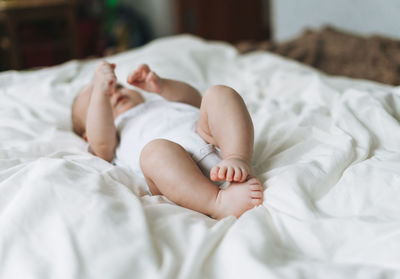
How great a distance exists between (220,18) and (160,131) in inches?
116

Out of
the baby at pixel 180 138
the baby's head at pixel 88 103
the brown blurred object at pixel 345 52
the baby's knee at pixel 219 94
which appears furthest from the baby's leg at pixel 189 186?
the brown blurred object at pixel 345 52

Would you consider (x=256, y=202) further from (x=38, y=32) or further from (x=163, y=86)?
(x=38, y=32)

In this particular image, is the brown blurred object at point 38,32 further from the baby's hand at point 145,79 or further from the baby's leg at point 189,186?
the baby's leg at point 189,186

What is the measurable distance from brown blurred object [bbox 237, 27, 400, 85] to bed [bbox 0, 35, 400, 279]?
531 millimetres

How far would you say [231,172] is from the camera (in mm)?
695

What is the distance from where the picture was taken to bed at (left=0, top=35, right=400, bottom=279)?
53 cm

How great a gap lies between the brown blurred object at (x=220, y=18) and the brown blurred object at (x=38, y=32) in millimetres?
1061

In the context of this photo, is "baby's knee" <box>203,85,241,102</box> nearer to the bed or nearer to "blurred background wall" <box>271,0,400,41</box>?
the bed

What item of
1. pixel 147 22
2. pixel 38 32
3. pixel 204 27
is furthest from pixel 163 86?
pixel 147 22

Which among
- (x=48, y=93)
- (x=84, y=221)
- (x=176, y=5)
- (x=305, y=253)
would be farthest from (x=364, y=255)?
(x=176, y=5)

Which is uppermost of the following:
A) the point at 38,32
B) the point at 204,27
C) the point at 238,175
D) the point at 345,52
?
the point at 238,175

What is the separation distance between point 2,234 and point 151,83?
55 cm

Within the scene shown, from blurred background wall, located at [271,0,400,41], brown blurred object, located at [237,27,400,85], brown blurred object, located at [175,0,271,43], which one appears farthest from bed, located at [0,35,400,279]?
brown blurred object, located at [175,0,271,43]

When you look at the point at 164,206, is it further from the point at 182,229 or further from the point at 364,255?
the point at 364,255
